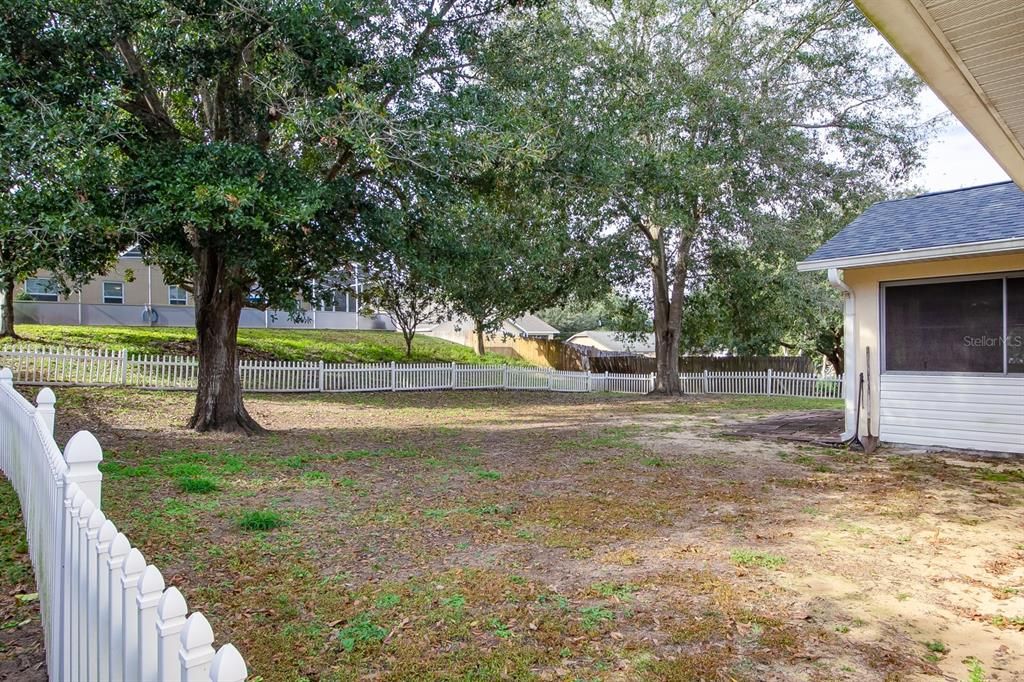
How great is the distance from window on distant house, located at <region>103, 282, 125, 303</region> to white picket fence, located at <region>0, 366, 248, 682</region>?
2468 centimetres

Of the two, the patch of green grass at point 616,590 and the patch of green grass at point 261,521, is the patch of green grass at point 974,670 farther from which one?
the patch of green grass at point 261,521

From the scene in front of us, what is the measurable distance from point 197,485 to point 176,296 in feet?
74.4

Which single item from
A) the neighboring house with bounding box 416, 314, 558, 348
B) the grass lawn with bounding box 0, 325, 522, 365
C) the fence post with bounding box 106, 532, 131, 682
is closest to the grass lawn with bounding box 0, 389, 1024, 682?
the fence post with bounding box 106, 532, 131, 682

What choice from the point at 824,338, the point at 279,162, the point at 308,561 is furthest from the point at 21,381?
the point at 824,338

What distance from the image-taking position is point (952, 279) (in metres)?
8.32

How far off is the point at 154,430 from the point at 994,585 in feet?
34.2

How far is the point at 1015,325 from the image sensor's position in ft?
25.8

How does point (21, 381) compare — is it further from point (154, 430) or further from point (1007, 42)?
point (1007, 42)

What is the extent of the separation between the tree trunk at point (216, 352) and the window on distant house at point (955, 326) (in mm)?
9529

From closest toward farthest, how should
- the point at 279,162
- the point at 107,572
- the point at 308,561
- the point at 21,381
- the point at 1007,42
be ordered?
1. the point at 107,572
2. the point at 1007,42
3. the point at 308,561
4. the point at 279,162
5. the point at 21,381

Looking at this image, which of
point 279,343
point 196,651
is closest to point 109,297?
point 279,343

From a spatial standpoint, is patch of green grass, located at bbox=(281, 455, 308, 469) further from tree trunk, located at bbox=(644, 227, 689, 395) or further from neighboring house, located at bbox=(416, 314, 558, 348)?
neighboring house, located at bbox=(416, 314, 558, 348)

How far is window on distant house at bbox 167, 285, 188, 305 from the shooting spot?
84.9ft

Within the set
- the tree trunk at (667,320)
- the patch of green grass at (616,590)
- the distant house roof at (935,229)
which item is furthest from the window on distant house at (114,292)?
the patch of green grass at (616,590)
